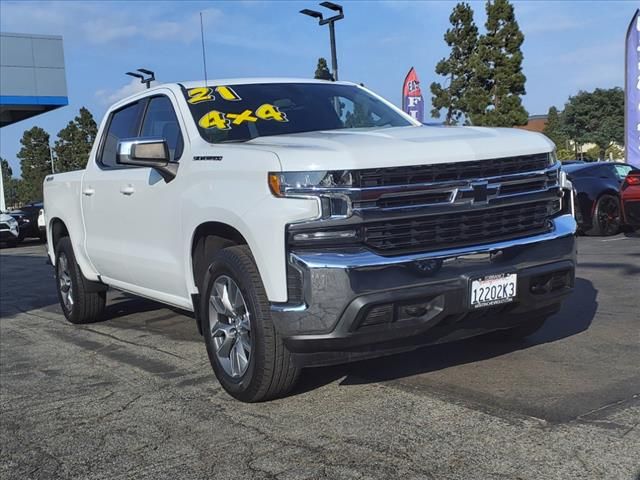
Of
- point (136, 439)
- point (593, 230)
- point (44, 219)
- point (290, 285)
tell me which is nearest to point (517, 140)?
point (290, 285)

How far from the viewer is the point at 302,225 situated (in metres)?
3.65

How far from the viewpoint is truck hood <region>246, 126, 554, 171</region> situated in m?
3.71

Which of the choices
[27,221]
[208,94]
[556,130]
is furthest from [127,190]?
[556,130]

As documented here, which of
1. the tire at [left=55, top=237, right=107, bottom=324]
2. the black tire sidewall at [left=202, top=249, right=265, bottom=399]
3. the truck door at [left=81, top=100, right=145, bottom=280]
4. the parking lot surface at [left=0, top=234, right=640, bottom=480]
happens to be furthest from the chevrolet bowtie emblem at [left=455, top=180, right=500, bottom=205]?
the tire at [left=55, top=237, right=107, bottom=324]

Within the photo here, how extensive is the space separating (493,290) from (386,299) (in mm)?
660

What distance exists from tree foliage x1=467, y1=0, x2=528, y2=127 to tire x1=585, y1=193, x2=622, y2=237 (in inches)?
792

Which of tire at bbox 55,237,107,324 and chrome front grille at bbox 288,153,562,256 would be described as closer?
chrome front grille at bbox 288,153,562,256

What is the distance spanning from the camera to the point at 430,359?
16.3 ft

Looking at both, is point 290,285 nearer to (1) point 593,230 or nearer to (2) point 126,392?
(2) point 126,392

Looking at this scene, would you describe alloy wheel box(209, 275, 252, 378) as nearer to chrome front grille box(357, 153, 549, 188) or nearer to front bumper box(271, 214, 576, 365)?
front bumper box(271, 214, 576, 365)

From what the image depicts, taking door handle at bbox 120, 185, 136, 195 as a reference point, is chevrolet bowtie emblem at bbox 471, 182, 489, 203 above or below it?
below

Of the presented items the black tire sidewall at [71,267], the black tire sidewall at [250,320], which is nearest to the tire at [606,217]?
the black tire sidewall at [71,267]

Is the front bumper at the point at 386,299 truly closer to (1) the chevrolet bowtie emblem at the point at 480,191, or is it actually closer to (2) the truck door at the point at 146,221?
(1) the chevrolet bowtie emblem at the point at 480,191

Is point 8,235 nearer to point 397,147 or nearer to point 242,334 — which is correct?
point 242,334
